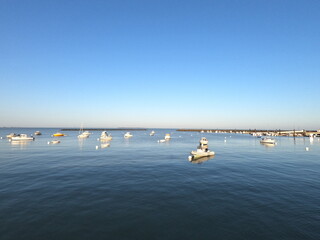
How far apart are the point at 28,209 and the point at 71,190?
16.7ft

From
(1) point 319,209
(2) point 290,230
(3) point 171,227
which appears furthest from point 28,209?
(1) point 319,209

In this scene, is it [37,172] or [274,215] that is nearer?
[274,215]

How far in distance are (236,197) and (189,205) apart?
587 centimetres

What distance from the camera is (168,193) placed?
1966 cm

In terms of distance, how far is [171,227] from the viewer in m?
12.9

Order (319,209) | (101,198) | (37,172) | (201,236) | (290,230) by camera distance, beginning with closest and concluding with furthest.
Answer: (201,236) < (290,230) < (319,209) < (101,198) < (37,172)

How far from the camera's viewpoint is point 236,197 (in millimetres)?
18656

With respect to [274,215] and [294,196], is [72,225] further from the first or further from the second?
[294,196]

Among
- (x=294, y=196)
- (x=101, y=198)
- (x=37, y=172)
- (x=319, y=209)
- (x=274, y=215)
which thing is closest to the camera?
(x=274, y=215)

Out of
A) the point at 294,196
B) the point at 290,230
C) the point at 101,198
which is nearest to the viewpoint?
the point at 290,230

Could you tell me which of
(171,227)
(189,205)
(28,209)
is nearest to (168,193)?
(189,205)

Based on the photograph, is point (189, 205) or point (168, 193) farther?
point (168, 193)

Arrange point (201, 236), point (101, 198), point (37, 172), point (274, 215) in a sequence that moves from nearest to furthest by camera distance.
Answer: point (201, 236) < point (274, 215) < point (101, 198) < point (37, 172)

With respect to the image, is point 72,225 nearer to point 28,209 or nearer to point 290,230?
point 28,209
